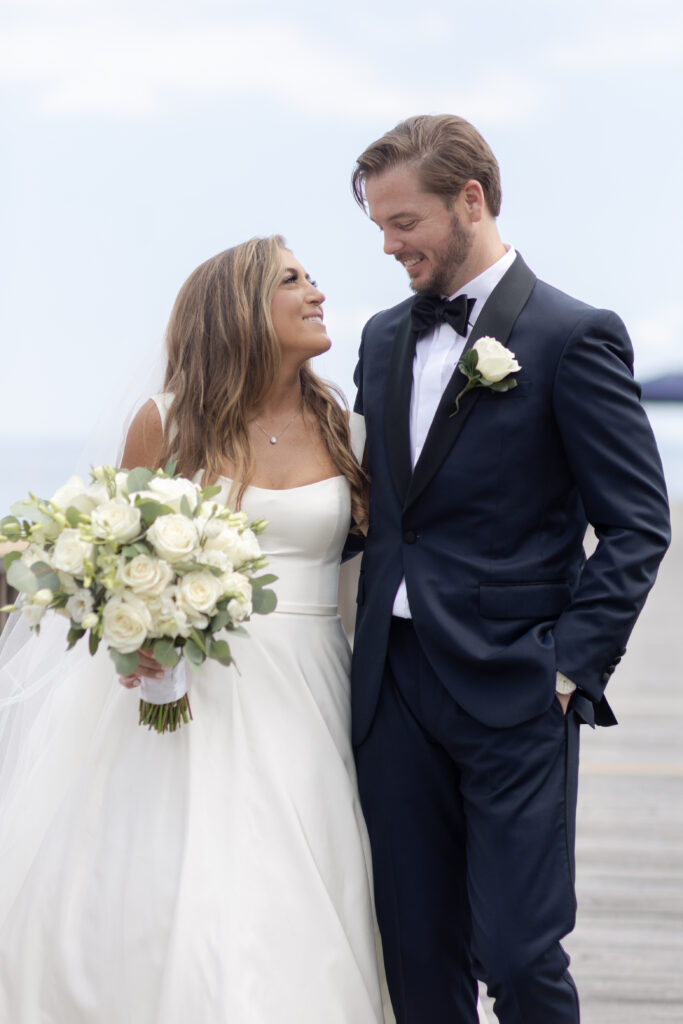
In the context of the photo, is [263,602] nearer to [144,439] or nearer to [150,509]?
[150,509]

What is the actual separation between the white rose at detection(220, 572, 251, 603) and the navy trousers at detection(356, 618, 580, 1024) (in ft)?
1.30

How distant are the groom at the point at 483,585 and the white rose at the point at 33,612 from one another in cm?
63

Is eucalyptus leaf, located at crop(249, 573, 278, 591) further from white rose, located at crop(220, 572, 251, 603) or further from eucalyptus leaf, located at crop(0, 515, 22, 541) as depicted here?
eucalyptus leaf, located at crop(0, 515, 22, 541)

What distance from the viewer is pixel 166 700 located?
2.13 metres

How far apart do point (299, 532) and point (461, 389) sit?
0.42 meters

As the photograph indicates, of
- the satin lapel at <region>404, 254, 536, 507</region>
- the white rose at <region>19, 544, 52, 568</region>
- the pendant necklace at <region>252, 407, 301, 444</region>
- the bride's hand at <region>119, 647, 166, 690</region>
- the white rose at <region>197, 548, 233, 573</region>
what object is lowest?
the bride's hand at <region>119, 647, 166, 690</region>

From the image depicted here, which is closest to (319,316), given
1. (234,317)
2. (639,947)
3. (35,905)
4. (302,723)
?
(234,317)

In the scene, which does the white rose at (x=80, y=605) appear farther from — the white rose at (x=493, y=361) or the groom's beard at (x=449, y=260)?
the groom's beard at (x=449, y=260)

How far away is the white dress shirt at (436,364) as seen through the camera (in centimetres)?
226

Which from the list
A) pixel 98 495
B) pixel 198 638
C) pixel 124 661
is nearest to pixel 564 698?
pixel 198 638

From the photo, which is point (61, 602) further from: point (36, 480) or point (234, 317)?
point (36, 480)

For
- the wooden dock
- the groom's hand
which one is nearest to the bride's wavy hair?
the groom's hand

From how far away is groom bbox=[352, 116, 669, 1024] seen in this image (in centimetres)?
210

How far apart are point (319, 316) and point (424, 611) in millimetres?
678
